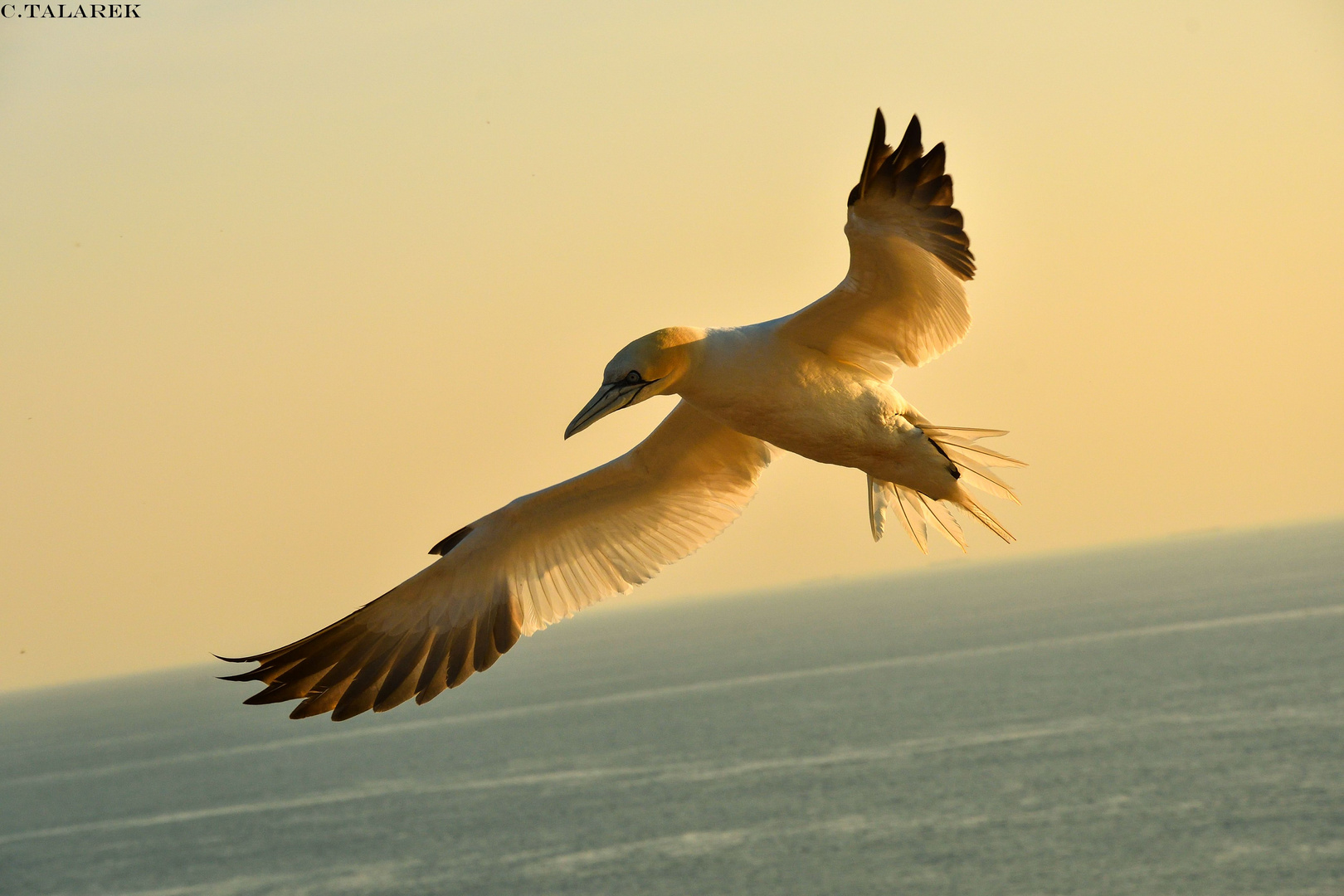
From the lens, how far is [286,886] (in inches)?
3666

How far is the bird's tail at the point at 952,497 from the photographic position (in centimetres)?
887

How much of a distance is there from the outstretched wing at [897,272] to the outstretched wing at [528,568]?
55.7 inches

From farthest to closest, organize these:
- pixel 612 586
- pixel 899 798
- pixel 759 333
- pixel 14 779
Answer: pixel 14 779
pixel 899 798
pixel 612 586
pixel 759 333

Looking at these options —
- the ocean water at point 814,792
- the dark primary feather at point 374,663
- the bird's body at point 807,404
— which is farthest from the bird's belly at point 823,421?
the ocean water at point 814,792

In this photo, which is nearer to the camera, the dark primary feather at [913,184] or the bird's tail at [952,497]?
the dark primary feather at [913,184]

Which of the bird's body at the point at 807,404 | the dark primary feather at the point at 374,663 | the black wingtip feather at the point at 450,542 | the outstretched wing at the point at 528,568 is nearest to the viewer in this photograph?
the bird's body at the point at 807,404

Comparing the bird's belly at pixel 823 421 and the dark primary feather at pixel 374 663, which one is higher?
the bird's belly at pixel 823 421

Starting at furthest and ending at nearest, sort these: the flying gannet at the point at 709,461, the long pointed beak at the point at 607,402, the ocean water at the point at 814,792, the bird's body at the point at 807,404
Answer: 1. the ocean water at the point at 814,792
2. the bird's body at the point at 807,404
3. the flying gannet at the point at 709,461
4. the long pointed beak at the point at 607,402

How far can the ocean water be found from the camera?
276 ft

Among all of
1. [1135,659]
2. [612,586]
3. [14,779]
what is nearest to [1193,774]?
[1135,659]

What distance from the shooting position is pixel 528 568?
9812 mm

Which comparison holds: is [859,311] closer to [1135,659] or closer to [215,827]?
[215,827]

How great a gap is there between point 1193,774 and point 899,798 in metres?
20.5

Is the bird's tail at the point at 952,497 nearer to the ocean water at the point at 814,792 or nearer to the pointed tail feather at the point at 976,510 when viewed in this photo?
the pointed tail feather at the point at 976,510
